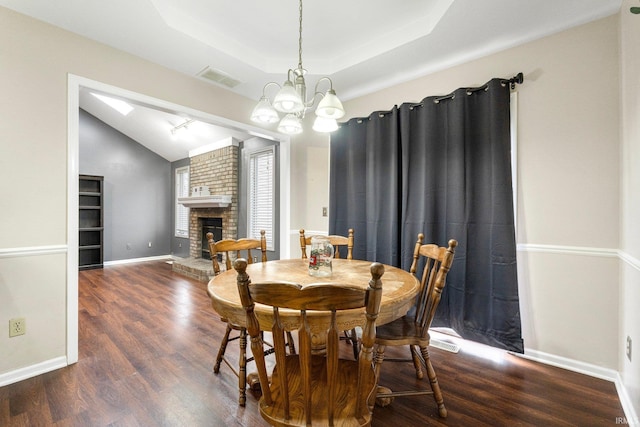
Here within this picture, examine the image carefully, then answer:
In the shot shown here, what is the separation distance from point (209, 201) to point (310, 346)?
5199mm

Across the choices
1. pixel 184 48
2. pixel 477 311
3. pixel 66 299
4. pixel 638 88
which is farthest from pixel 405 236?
pixel 66 299

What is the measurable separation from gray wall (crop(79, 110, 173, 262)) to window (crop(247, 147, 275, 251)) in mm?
3157

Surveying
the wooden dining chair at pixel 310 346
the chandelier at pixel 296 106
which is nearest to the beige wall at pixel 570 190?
the chandelier at pixel 296 106

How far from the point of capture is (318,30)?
96.4 inches

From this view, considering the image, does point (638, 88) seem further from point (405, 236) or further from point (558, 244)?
point (405, 236)

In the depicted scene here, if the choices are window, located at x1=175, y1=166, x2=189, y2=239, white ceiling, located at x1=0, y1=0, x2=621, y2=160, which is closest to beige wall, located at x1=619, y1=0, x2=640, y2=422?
white ceiling, located at x1=0, y1=0, x2=621, y2=160

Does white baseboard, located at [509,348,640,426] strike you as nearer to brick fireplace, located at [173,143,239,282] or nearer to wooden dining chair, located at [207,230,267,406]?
wooden dining chair, located at [207,230,267,406]

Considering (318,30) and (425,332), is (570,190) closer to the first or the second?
(425,332)

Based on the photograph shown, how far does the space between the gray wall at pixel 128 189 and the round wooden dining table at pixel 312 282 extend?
19.3ft

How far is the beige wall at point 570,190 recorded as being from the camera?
196 centimetres

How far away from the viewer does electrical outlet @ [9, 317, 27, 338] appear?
194 cm

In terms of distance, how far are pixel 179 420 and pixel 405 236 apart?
221 centimetres

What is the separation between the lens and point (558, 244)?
2131mm

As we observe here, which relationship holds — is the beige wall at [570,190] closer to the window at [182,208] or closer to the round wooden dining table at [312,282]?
the round wooden dining table at [312,282]
